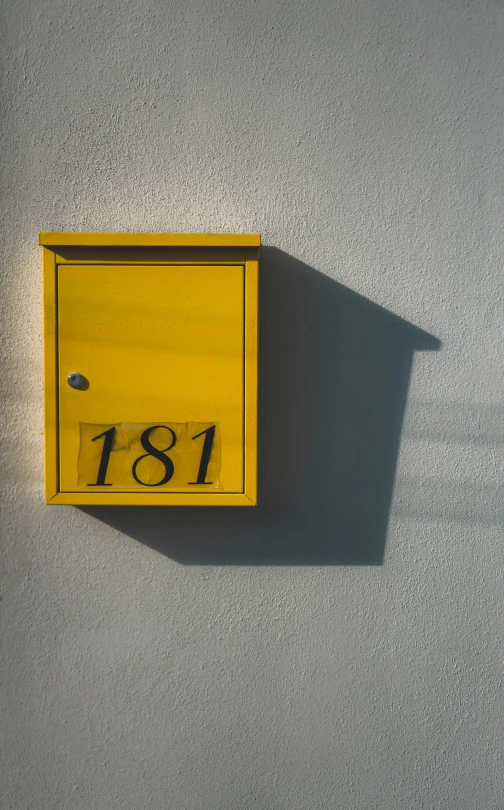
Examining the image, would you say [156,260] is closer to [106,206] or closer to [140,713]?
[106,206]

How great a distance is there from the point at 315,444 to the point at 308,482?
112 mm

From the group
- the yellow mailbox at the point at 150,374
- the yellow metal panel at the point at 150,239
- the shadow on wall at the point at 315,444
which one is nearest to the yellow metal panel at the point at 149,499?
the yellow mailbox at the point at 150,374

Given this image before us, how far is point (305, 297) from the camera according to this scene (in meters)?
1.70

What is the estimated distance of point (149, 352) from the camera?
1501mm

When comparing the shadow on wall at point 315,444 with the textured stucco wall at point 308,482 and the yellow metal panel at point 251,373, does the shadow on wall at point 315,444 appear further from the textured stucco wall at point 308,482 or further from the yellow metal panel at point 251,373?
the yellow metal panel at point 251,373

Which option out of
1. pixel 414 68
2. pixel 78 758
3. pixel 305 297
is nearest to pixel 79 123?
pixel 305 297

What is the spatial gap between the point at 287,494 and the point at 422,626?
55cm

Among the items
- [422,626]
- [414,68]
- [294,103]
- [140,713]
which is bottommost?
[140,713]

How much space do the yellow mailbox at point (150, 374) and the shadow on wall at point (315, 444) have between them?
218mm

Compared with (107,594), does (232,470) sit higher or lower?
higher

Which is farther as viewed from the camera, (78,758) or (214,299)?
(78,758)

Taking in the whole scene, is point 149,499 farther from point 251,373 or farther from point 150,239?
point 150,239

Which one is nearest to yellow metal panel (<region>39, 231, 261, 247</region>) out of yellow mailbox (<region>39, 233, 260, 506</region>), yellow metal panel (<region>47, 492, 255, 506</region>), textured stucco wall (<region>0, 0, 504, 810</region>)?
yellow mailbox (<region>39, 233, 260, 506</region>)

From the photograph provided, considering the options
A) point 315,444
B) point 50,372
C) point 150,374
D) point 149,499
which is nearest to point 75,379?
point 50,372
